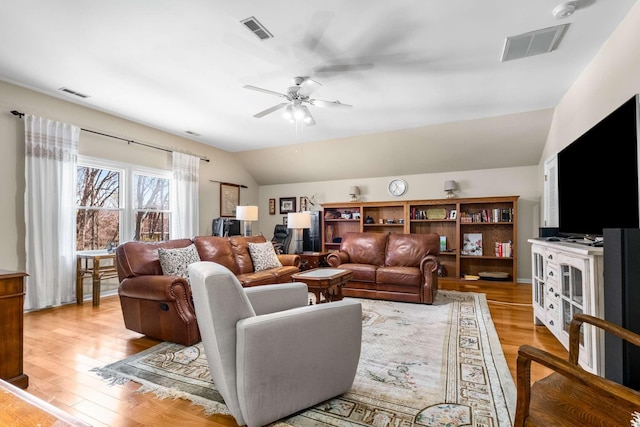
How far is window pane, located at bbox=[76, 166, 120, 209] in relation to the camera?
445 centimetres

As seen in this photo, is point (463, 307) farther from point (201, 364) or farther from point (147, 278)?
point (147, 278)

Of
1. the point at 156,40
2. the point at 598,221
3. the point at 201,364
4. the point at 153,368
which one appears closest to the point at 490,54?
the point at 598,221

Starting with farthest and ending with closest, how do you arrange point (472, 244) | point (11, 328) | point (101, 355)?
point (472, 244)
point (101, 355)
point (11, 328)

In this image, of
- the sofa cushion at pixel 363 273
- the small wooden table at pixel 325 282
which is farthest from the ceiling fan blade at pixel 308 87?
the sofa cushion at pixel 363 273

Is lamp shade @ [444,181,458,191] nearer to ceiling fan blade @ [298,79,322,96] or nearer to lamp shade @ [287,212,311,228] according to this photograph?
lamp shade @ [287,212,311,228]

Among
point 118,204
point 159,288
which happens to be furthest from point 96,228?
point 159,288

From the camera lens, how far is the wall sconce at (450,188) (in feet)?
19.7

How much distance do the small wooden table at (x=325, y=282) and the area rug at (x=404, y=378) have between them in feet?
1.66

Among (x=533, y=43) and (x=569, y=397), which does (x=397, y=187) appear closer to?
(x=533, y=43)

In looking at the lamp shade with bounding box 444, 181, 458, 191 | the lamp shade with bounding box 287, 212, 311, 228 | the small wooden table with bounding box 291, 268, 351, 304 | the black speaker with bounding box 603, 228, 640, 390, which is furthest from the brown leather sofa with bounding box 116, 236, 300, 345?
the lamp shade with bounding box 444, 181, 458, 191

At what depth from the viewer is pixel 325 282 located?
3.25 meters

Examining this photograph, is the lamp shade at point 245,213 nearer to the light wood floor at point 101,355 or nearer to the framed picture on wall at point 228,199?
the framed picture on wall at point 228,199

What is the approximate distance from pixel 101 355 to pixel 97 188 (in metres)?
2.97

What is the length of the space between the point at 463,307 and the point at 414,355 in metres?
1.73
